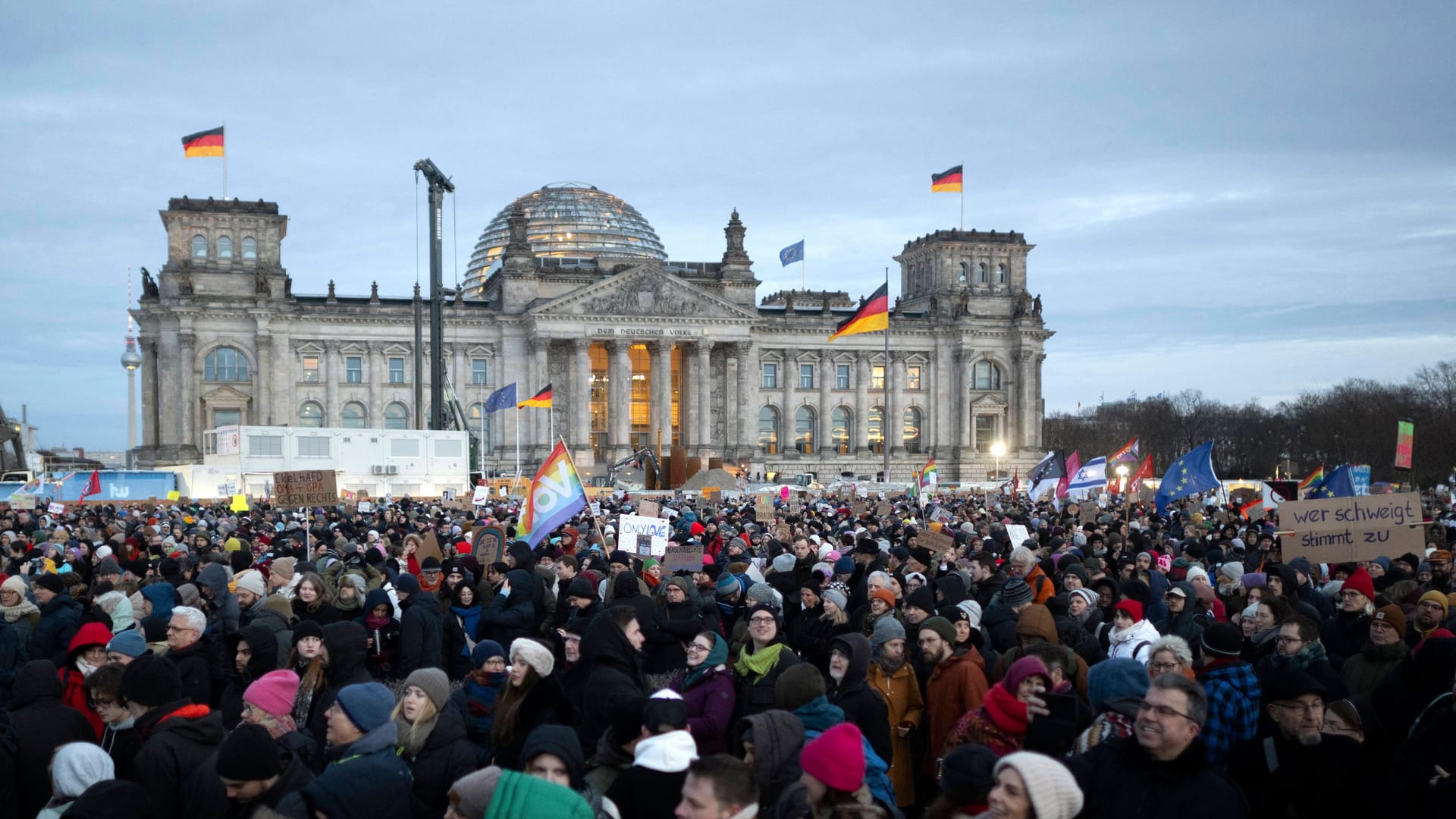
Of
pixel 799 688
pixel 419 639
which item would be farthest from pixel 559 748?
pixel 419 639

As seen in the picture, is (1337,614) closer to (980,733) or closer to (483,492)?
(980,733)

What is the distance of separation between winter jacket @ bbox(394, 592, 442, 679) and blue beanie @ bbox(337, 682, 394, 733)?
3.45 meters

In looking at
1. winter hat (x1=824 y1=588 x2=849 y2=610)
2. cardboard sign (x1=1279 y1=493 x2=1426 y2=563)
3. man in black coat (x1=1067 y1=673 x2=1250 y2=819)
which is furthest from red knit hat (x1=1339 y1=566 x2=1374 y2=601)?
man in black coat (x1=1067 y1=673 x2=1250 y2=819)

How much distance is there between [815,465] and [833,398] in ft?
16.1

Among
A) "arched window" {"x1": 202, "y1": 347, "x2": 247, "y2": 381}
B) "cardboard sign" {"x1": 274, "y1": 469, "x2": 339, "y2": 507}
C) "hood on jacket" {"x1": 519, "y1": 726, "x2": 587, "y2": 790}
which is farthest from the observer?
"arched window" {"x1": 202, "y1": 347, "x2": 247, "y2": 381}

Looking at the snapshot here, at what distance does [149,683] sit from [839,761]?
405cm

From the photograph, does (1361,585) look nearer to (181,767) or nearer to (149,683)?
(181,767)

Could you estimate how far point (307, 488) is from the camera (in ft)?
60.5

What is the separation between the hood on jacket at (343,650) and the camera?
7.75 meters

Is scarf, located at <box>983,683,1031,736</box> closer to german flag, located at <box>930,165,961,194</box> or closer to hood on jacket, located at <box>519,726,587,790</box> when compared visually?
hood on jacket, located at <box>519,726,587,790</box>

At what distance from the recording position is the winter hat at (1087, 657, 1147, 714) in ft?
20.3

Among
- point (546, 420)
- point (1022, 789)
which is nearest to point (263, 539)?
point (1022, 789)

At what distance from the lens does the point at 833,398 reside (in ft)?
255

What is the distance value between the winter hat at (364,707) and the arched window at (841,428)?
7227 centimetres
